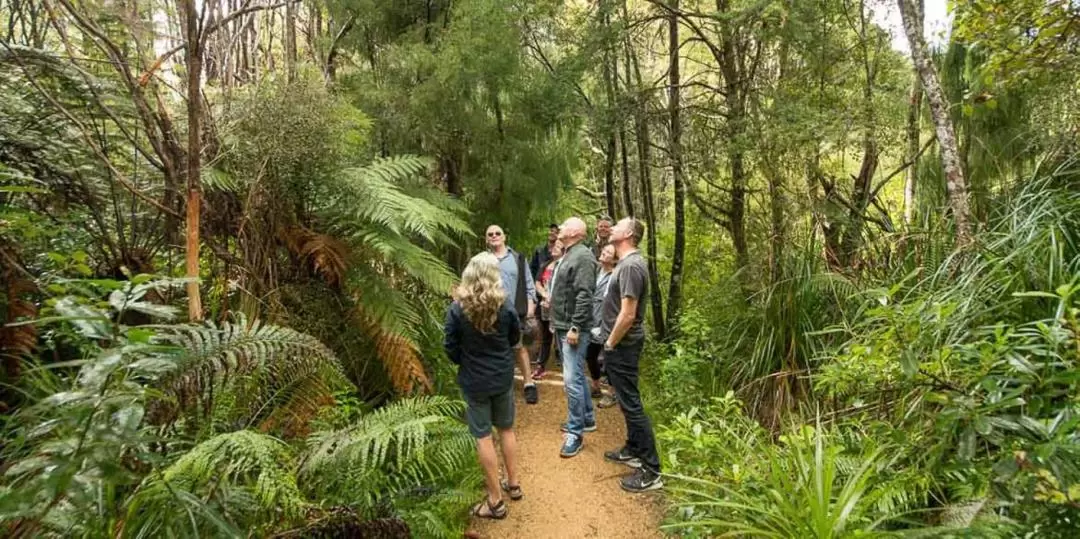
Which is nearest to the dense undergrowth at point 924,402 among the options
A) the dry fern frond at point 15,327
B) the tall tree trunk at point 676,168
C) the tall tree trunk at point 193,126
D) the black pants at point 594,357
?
the black pants at point 594,357

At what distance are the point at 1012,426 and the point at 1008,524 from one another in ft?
1.27

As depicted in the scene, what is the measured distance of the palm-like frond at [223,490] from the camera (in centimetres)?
173

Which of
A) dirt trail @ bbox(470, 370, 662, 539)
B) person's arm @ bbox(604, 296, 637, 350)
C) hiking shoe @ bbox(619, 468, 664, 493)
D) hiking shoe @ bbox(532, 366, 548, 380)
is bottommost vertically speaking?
dirt trail @ bbox(470, 370, 662, 539)

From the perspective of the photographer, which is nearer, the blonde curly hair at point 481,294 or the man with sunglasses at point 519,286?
the blonde curly hair at point 481,294

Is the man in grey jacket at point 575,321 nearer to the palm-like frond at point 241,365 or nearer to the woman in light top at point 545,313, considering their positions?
the woman in light top at point 545,313

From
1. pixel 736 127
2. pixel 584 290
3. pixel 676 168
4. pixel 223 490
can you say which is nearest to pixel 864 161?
pixel 736 127

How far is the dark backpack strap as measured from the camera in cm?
484


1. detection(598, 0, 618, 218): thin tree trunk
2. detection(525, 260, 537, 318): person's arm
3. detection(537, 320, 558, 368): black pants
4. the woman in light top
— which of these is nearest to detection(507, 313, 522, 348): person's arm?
detection(525, 260, 537, 318): person's arm

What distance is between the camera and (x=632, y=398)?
3.46m

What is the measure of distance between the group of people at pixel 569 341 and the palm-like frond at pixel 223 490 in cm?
111

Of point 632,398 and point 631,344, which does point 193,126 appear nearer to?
point 631,344

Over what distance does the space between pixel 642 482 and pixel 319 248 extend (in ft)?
9.28

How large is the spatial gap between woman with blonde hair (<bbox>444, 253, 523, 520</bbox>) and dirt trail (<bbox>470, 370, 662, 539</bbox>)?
0.18 m

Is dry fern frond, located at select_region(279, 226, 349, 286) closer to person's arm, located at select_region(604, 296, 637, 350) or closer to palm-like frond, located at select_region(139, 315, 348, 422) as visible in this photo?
palm-like frond, located at select_region(139, 315, 348, 422)
